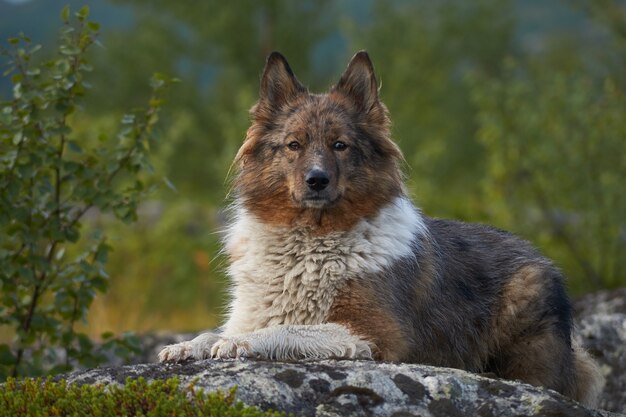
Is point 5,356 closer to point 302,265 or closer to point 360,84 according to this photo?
point 302,265

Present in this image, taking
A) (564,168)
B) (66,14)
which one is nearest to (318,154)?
(66,14)

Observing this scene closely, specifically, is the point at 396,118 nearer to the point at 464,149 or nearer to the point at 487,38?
the point at 464,149

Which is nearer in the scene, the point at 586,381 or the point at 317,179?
the point at 317,179

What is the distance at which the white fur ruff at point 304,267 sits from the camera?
6.00 metres

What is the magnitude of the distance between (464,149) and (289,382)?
1235 inches

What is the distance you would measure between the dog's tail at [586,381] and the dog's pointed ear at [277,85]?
9.27 ft

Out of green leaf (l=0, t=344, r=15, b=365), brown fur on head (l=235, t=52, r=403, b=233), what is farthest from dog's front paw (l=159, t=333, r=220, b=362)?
green leaf (l=0, t=344, r=15, b=365)

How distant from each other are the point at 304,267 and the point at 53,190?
2366 millimetres

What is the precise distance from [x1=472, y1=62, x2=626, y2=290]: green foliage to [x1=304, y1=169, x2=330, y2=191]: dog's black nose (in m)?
8.09

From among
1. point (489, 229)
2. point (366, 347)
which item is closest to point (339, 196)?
point (366, 347)

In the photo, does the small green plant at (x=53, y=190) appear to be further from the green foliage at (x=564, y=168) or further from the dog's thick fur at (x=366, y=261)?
the green foliage at (x=564, y=168)

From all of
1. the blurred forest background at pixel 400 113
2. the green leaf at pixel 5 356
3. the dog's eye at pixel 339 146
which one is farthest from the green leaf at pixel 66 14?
the green leaf at pixel 5 356

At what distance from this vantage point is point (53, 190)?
736 cm

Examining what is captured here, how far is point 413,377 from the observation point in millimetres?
4816
